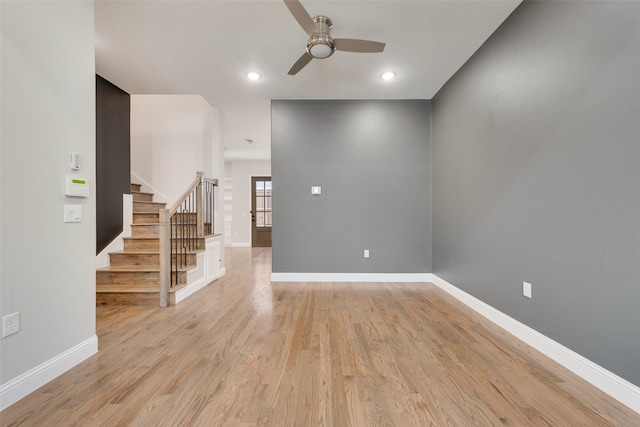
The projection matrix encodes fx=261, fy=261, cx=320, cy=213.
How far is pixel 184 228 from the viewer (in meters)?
3.65

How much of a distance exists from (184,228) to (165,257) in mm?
761

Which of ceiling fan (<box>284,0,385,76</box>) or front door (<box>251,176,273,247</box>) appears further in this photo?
front door (<box>251,176,273,247</box>)

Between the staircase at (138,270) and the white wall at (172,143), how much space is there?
110cm

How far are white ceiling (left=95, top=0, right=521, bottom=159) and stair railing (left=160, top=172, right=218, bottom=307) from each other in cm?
139

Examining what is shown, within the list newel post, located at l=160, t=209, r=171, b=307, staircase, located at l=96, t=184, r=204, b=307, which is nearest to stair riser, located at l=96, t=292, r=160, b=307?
staircase, located at l=96, t=184, r=204, b=307

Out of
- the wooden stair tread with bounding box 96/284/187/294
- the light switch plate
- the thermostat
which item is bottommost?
the wooden stair tread with bounding box 96/284/187/294

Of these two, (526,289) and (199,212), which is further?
(199,212)

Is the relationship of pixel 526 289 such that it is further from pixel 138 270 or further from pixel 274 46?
pixel 138 270

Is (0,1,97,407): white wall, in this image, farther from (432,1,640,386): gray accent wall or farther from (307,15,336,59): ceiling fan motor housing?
(432,1,640,386): gray accent wall

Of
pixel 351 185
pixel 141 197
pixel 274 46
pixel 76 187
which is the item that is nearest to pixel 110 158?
pixel 141 197

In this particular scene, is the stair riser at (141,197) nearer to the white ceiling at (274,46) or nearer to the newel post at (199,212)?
the newel post at (199,212)

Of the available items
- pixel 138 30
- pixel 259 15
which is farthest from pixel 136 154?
pixel 259 15

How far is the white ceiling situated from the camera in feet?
6.93

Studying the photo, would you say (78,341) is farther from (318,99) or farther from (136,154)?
(136,154)
